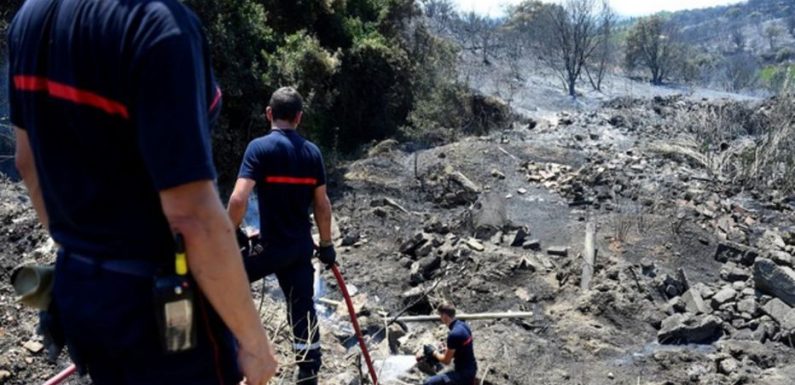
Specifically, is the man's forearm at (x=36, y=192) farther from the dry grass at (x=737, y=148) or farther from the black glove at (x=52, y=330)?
the dry grass at (x=737, y=148)

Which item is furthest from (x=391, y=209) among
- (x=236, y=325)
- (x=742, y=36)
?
(x=742, y=36)

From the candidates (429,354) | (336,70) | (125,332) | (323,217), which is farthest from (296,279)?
(336,70)

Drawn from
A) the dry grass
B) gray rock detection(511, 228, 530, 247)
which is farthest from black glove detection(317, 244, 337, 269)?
the dry grass

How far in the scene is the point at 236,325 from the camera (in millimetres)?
1658

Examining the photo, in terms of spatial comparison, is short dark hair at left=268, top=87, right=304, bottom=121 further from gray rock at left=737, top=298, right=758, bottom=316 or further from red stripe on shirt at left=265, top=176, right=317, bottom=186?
gray rock at left=737, top=298, right=758, bottom=316

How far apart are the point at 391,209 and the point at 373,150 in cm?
363

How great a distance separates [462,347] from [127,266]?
12.1ft

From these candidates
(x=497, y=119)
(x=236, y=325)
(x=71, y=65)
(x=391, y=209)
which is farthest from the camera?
(x=497, y=119)

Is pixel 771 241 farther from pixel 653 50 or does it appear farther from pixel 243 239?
pixel 653 50

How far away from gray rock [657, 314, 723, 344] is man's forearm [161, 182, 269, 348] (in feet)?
18.0

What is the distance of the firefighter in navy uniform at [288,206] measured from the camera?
172 inches

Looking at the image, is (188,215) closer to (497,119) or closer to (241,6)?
(241,6)

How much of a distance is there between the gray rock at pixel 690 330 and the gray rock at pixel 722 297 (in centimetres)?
47

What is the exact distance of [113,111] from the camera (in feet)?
5.04
